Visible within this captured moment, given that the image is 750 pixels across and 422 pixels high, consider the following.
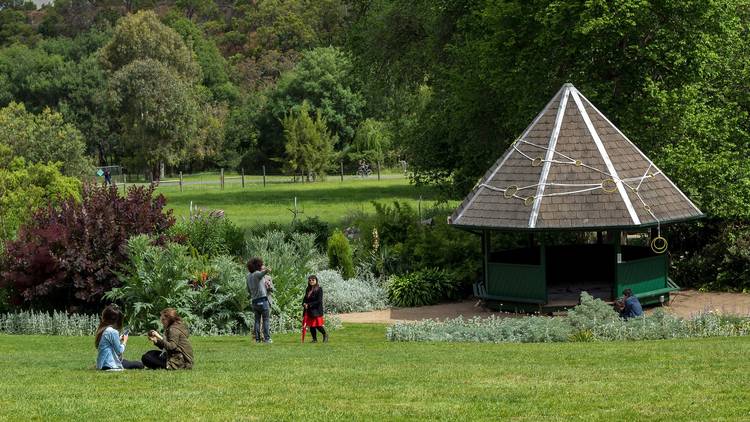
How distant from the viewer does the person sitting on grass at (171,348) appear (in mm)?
16609

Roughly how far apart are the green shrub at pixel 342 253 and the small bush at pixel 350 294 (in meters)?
0.77

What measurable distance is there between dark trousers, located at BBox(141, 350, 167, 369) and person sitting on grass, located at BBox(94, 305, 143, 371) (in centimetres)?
40

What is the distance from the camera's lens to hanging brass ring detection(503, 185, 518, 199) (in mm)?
26781

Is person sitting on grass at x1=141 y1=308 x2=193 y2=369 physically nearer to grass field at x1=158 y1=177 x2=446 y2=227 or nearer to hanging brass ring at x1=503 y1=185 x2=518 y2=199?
hanging brass ring at x1=503 y1=185 x2=518 y2=199

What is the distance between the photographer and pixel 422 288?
29.5 meters

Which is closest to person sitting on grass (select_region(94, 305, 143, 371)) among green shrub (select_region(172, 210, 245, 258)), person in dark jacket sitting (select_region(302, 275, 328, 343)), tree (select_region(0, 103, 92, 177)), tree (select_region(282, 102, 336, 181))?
person in dark jacket sitting (select_region(302, 275, 328, 343))

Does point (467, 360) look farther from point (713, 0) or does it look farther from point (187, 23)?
point (187, 23)

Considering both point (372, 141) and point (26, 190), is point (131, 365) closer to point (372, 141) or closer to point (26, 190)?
point (26, 190)

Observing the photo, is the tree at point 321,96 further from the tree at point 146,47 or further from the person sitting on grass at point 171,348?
the person sitting on grass at point 171,348

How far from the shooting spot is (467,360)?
17.8 meters

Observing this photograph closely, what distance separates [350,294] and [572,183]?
620 centimetres

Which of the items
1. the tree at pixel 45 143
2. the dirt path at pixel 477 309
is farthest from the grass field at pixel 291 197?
the dirt path at pixel 477 309

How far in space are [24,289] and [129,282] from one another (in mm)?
3243

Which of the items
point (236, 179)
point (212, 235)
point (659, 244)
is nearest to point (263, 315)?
point (212, 235)
